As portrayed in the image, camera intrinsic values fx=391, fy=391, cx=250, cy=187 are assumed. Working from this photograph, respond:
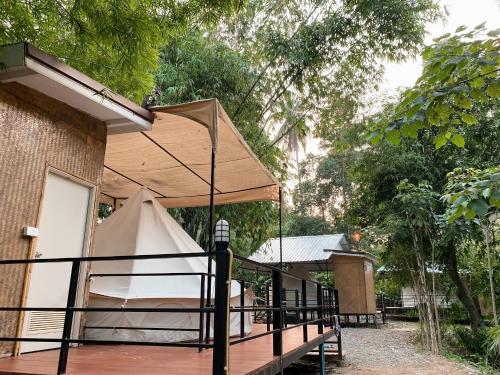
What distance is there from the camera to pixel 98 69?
4.60 meters

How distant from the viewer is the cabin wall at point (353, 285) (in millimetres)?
14258

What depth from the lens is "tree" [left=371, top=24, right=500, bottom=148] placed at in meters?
2.45

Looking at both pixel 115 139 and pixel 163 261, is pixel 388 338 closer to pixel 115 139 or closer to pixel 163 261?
pixel 163 261

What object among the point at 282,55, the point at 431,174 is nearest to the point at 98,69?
the point at 282,55

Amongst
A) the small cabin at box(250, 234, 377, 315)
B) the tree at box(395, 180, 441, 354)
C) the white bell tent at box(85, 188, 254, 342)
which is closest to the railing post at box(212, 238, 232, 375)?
the white bell tent at box(85, 188, 254, 342)

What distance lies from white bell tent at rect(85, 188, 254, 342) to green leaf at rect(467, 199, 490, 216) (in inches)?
110

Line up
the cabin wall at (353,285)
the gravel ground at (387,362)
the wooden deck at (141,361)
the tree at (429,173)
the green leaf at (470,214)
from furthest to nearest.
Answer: the cabin wall at (353,285) < the tree at (429,173) < the gravel ground at (387,362) < the wooden deck at (141,361) < the green leaf at (470,214)

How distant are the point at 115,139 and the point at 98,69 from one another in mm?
847

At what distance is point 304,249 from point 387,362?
354 inches

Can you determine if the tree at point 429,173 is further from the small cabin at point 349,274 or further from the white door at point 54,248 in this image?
the white door at point 54,248

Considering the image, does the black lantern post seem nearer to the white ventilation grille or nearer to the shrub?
the white ventilation grille

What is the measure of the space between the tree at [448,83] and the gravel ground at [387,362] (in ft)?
20.0

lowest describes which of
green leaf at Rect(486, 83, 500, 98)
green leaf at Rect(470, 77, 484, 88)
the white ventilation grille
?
the white ventilation grille

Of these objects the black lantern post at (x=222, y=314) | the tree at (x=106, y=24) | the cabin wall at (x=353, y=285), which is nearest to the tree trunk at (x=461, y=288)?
the cabin wall at (x=353, y=285)
